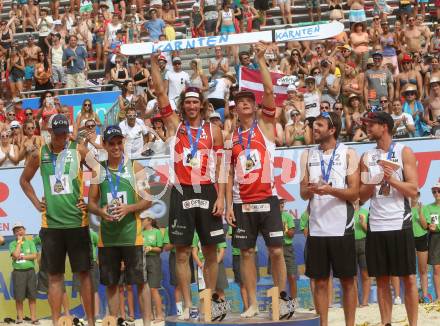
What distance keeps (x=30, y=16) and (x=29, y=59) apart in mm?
2339

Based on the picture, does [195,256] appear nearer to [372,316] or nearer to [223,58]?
[372,316]

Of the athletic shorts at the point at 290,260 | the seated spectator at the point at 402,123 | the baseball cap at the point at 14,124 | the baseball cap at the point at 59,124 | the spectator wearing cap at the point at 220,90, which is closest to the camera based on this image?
the baseball cap at the point at 59,124

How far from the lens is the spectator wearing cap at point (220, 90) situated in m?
18.1

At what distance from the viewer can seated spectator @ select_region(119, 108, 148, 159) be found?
17188mm

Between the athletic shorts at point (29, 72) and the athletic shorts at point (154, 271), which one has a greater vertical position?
the athletic shorts at point (29, 72)

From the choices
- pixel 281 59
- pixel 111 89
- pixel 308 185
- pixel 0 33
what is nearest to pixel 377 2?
pixel 281 59

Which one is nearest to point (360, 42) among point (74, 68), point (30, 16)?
point (74, 68)

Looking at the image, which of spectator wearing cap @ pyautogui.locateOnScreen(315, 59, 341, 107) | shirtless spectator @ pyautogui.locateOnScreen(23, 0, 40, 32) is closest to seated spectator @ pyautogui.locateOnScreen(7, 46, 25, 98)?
shirtless spectator @ pyautogui.locateOnScreen(23, 0, 40, 32)

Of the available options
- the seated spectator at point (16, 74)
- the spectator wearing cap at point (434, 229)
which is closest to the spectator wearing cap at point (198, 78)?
the seated spectator at point (16, 74)

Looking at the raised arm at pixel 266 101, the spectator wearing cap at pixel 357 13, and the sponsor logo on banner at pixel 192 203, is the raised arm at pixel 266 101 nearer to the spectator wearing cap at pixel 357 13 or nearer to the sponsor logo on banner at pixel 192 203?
the sponsor logo on banner at pixel 192 203

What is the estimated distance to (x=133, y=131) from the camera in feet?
57.1

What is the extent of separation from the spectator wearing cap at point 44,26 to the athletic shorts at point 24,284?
8.37 m

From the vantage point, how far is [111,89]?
20547mm

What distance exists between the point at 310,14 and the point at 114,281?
43.9 feet
